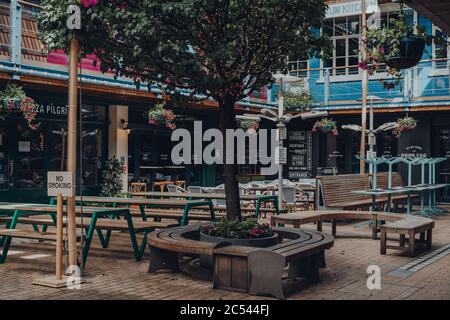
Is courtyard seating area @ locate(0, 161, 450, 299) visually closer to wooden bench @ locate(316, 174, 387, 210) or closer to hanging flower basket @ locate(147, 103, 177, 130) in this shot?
wooden bench @ locate(316, 174, 387, 210)

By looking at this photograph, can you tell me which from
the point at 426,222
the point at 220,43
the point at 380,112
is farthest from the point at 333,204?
the point at 380,112

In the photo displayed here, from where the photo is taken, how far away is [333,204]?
1184 centimetres

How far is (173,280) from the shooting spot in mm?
6512

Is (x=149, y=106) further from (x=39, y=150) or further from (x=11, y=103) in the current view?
(x=11, y=103)

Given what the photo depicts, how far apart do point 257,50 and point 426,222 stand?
390 centimetres

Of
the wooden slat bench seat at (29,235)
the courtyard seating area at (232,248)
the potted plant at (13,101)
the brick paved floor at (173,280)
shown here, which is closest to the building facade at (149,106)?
the potted plant at (13,101)

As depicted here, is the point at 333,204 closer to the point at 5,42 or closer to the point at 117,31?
the point at 117,31

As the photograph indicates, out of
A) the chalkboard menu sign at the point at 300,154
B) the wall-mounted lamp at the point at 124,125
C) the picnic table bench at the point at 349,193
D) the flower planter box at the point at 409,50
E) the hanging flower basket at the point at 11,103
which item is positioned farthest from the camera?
the chalkboard menu sign at the point at 300,154

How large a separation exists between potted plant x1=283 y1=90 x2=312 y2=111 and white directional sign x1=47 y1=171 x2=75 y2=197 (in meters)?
13.5

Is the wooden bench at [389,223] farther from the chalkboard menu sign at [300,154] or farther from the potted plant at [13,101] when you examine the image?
the chalkboard menu sign at [300,154]

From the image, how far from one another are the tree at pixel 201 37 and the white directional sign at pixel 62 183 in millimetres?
1426

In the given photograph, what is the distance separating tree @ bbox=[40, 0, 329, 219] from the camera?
20.2 ft

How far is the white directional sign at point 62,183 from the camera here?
6.00 metres

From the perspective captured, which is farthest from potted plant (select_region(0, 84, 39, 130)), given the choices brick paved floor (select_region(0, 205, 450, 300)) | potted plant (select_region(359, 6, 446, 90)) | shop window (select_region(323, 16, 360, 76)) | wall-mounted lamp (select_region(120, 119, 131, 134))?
shop window (select_region(323, 16, 360, 76))
